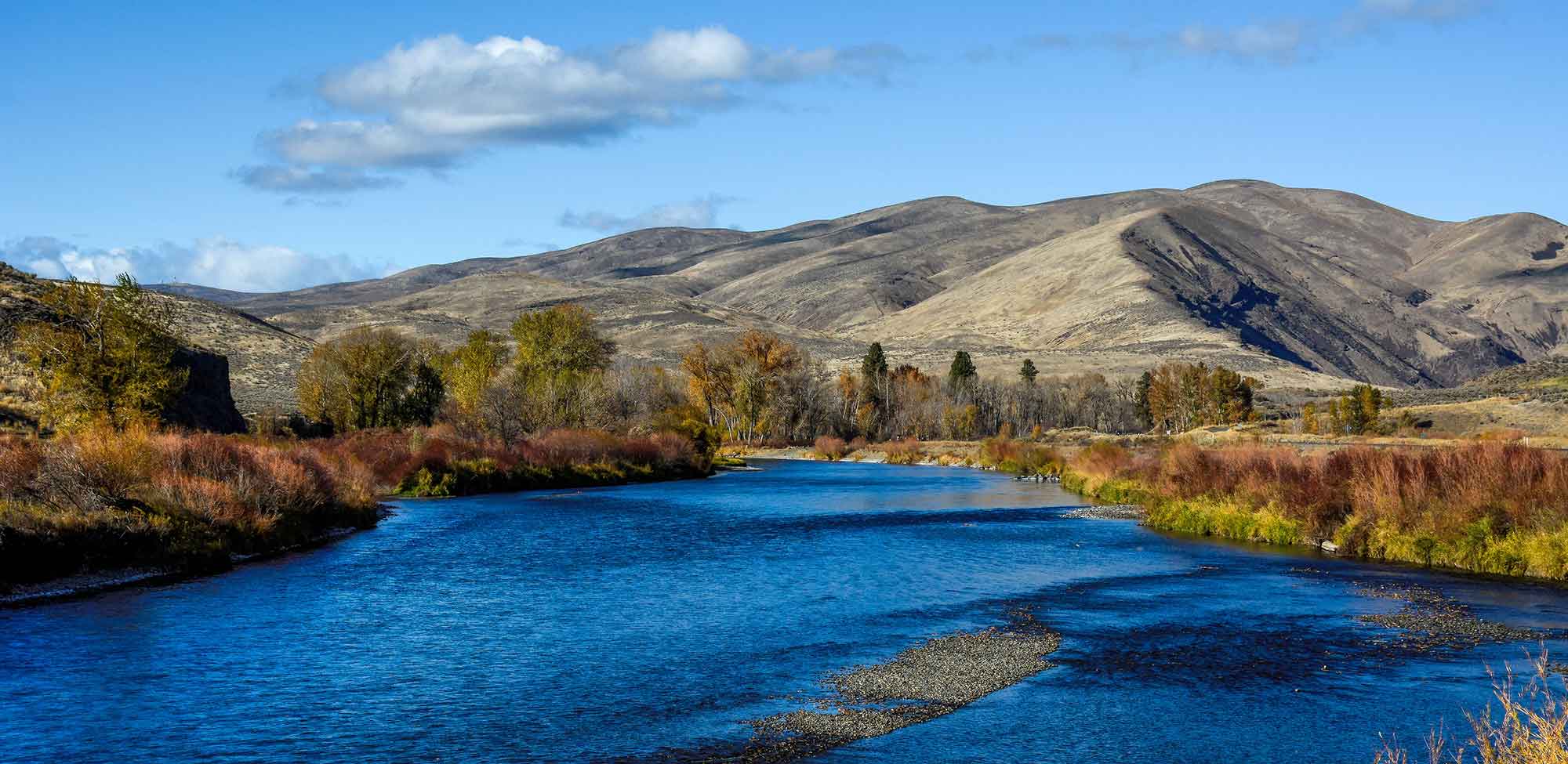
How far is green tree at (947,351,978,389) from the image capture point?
143 m

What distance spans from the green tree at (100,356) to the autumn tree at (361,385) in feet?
97.4

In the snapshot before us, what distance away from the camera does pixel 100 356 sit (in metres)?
43.3

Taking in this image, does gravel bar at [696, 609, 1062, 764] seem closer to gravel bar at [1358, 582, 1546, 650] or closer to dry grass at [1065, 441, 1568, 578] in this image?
gravel bar at [1358, 582, 1546, 650]

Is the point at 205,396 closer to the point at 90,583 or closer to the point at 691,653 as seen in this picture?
the point at 90,583

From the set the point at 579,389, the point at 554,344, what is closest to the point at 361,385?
the point at 579,389

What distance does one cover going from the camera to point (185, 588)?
27422mm

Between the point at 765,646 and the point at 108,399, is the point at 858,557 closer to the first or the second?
the point at 765,646

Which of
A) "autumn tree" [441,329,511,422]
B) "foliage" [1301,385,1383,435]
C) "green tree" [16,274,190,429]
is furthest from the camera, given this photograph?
"foliage" [1301,385,1383,435]

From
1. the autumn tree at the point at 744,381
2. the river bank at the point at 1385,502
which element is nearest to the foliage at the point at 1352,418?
the river bank at the point at 1385,502

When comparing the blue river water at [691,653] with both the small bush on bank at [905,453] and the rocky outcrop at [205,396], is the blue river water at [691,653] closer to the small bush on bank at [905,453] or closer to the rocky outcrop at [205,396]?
the rocky outcrop at [205,396]

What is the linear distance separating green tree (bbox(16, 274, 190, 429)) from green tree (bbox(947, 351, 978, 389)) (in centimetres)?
10635

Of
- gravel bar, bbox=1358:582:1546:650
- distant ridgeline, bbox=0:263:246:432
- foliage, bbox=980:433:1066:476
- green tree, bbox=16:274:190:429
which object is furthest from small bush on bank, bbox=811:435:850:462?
gravel bar, bbox=1358:582:1546:650

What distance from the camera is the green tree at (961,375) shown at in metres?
143

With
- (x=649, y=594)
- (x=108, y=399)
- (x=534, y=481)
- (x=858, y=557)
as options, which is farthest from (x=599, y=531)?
(x=534, y=481)
